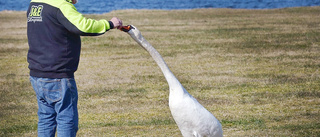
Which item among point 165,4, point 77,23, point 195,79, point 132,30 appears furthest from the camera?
point 165,4

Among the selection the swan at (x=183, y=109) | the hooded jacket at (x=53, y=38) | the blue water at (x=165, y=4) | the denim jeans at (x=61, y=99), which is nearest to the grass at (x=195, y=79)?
the swan at (x=183, y=109)

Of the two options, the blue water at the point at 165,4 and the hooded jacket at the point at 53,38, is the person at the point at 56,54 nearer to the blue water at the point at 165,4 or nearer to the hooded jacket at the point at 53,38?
the hooded jacket at the point at 53,38

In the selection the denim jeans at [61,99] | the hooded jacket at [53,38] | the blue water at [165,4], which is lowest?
the blue water at [165,4]

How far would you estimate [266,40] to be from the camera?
13.8 m

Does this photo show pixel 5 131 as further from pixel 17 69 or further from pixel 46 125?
pixel 17 69

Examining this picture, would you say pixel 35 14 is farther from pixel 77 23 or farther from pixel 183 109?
pixel 183 109

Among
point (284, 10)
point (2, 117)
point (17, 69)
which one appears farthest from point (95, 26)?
point (284, 10)

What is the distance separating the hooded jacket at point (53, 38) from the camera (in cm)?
432

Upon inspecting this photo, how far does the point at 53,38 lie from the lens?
441 cm

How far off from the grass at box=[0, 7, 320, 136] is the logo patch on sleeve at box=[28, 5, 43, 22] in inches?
92.1

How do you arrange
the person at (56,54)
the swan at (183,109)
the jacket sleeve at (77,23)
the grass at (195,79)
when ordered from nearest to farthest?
the jacket sleeve at (77,23) < the person at (56,54) < the swan at (183,109) < the grass at (195,79)

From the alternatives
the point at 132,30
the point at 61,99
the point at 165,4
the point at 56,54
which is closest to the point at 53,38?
the point at 56,54

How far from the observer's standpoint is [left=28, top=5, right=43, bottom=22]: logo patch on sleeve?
14.5 feet

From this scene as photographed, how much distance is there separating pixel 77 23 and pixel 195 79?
5.47 metres
